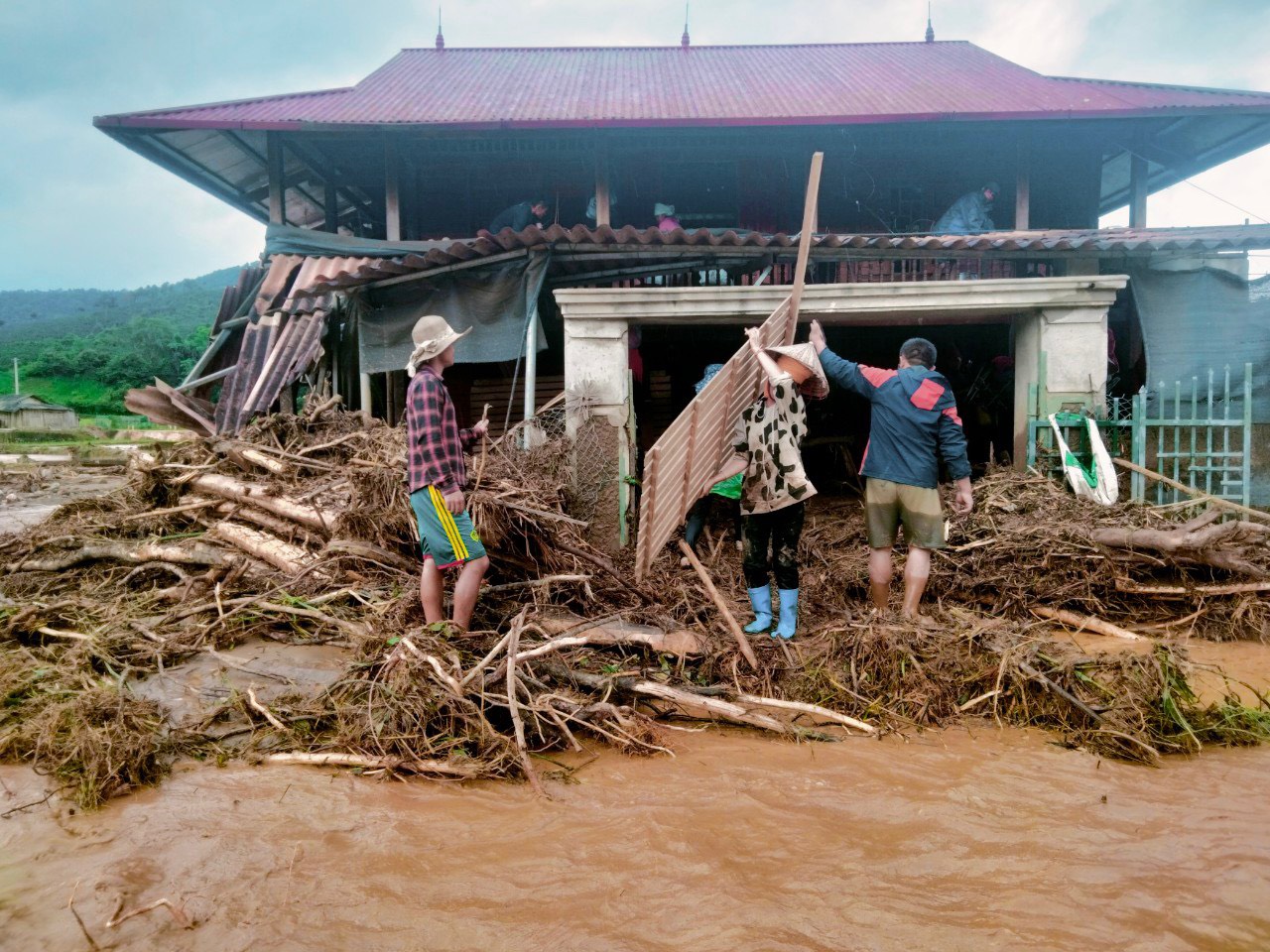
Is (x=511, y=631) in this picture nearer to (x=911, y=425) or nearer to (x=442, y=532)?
(x=442, y=532)

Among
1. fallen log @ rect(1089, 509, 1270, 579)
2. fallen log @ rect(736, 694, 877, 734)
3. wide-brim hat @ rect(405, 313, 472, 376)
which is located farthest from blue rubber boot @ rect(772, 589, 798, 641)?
fallen log @ rect(1089, 509, 1270, 579)

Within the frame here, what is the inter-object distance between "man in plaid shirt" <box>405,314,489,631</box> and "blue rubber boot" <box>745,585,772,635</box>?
Answer: 5.86 ft

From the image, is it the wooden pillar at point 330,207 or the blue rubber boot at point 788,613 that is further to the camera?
the wooden pillar at point 330,207

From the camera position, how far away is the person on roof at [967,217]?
1021 centimetres

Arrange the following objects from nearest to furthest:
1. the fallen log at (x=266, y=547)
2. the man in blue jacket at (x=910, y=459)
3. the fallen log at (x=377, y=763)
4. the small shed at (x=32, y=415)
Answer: the fallen log at (x=377, y=763), the man in blue jacket at (x=910, y=459), the fallen log at (x=266, y=547), the small shed at (x=32, y=415)

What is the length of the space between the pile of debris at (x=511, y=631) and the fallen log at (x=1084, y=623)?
37mm

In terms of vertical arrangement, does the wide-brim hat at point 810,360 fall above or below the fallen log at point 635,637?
above

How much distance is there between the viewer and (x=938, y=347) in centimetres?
1075

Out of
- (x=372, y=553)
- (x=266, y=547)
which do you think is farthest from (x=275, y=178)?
(x=372, y=553)

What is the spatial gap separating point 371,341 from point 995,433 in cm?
785

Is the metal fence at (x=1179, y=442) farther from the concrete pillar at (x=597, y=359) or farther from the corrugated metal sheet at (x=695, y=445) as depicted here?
the concrete pillar at (x=597, y=359)

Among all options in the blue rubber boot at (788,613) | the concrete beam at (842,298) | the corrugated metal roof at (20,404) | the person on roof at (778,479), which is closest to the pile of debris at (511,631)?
the blue rubber boot at (788,613)

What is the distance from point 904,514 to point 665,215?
7.12 meters

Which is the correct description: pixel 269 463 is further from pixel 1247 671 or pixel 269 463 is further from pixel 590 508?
pixel 1247 671
